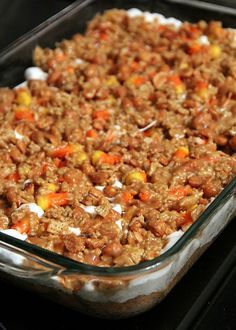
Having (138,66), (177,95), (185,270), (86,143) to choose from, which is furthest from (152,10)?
(185,270)

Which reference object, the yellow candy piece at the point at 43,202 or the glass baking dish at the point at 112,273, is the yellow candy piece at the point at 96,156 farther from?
the glass baking dish at the point at 112,273

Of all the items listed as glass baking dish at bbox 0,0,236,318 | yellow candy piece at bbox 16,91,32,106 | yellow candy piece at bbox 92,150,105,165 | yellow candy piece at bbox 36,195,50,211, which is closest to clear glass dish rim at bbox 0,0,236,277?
glass baking dish at bbox 0,0,236,318

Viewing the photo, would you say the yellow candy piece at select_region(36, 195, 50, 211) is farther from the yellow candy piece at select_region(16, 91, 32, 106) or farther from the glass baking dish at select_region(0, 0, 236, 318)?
the yellow candy piece at select_region(16, 91, 32, 106)

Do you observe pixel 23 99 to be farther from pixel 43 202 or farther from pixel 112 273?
pixel 112 273

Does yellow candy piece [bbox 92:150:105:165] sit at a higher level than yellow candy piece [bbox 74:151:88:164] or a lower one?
lower

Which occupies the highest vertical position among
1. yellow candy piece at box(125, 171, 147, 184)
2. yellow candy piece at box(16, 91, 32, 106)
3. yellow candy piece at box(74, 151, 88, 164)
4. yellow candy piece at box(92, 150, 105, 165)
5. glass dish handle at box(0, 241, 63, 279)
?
glass dish handle at box(0, 241, 63, 279)

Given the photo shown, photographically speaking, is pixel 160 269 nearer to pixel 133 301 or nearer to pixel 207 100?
pixel 133 301

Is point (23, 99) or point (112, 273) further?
point (23, 99)

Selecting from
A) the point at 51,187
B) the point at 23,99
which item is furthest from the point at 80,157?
the point at 23,99

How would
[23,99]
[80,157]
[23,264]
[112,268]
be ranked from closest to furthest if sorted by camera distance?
[112,268] < [23,264] < [80,157] < [23,99]
